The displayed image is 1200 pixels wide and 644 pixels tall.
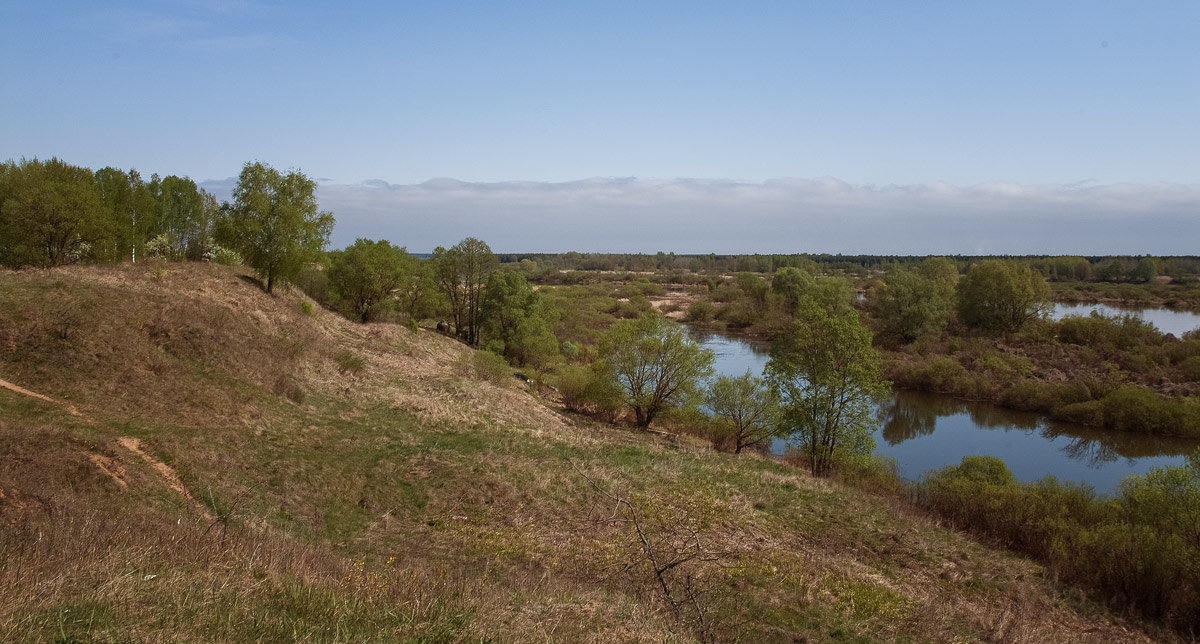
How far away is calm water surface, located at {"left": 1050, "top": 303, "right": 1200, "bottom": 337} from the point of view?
209 feet

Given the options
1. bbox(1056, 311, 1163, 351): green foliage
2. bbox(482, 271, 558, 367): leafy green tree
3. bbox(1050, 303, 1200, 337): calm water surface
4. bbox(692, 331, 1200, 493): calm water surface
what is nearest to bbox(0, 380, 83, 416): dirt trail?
bbox(692, 331, 1200, 493): calm water surface

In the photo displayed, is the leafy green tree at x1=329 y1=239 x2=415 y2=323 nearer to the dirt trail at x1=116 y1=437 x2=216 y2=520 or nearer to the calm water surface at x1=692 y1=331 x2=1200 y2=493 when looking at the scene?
the calm water surface at x1=692 y1=331 x2=1200 y2=493

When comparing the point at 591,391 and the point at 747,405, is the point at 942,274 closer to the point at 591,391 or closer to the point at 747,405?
the point at 747,405

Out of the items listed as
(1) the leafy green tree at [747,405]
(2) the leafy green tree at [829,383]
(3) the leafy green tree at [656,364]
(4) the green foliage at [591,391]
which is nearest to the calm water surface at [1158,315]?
(2) the leafy green tree at [829,383]

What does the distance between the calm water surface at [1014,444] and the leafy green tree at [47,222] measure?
32.2 metres

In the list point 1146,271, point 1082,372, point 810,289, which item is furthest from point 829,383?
point 1146,271

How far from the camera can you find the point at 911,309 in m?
58.8

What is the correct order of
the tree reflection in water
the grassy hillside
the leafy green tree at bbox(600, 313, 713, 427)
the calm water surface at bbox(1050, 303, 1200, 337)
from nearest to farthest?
the grassy hillside < the leafy green tree at bbox(600, 313, 713, 427) < the tree reflection in water < the calm water surface at bbox(1050, 303, 1200, 337)

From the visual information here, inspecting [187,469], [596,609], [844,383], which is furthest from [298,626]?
[844,383]

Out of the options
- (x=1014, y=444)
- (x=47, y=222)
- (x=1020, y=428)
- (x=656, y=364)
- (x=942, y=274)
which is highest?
(x=47, y=222)

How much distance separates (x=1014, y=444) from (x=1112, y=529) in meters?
19.6

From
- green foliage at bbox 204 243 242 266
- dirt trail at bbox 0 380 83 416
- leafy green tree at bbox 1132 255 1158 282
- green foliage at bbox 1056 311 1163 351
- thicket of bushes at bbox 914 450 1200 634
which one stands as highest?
leafy green tree at bbox 1132 255 1158 282

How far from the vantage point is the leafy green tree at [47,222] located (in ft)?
80.8

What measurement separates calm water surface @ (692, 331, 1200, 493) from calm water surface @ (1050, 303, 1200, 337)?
86.9 feet
